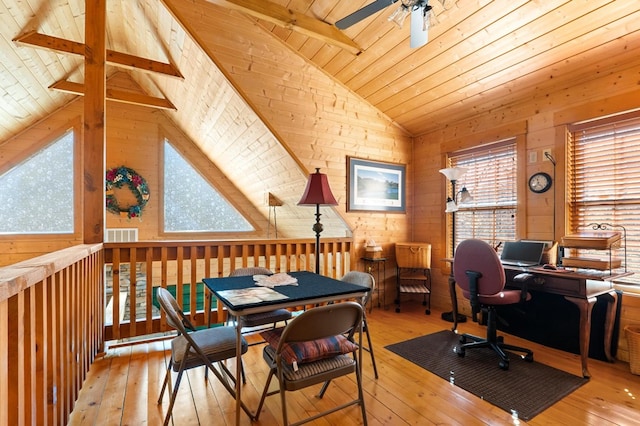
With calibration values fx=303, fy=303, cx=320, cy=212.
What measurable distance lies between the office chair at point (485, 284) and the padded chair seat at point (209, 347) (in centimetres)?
192

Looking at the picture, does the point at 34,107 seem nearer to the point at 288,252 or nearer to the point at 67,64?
the point at 67,64

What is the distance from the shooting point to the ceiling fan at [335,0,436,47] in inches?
71.2

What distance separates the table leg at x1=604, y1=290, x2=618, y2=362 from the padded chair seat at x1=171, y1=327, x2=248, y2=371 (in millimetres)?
2973

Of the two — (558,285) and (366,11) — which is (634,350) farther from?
(366,11)

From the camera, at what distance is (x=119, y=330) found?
2746 mm

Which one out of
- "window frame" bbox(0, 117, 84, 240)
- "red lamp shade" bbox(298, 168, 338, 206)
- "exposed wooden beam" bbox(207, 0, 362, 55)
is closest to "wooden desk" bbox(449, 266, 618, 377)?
"red lamp shade" bbox(298, 168, 338, 206)

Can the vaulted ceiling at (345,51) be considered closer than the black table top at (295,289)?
No

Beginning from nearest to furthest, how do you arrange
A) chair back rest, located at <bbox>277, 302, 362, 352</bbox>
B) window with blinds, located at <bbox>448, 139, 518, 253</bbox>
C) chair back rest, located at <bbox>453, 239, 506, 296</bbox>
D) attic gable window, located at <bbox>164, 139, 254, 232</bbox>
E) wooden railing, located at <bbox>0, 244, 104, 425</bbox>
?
wooden railing, located at <bbox>0, 244, 104, 425</bbox> → chair back rest, located at <bbox>277, 302, 362, 352</bbox> → chair back rest, located at <bbox>453, 239, 506, 296</bbox> → window with blinds, located at <bbox>448, 139, 518, 253</bbox> → attic gable window, located at <bbox>164, 139, 254, 232</bbox>

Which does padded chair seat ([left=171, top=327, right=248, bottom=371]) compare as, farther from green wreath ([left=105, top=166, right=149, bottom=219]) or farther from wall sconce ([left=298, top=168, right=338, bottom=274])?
green wreath ([left=105, top=166, right=149, bottom=219])

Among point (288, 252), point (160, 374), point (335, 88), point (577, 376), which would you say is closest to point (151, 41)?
point (335, 88)

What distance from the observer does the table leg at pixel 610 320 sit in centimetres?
254

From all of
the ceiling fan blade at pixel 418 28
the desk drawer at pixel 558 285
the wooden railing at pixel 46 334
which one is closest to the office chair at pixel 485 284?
the desk drawer at pixel 558 285

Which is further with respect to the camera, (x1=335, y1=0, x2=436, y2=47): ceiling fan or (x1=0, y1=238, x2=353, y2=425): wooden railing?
(x1=335, y1=0, x2=436, y2=47): ceiling fan

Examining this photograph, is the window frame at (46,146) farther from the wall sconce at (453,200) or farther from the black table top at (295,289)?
the wall sconce at (453,200)
